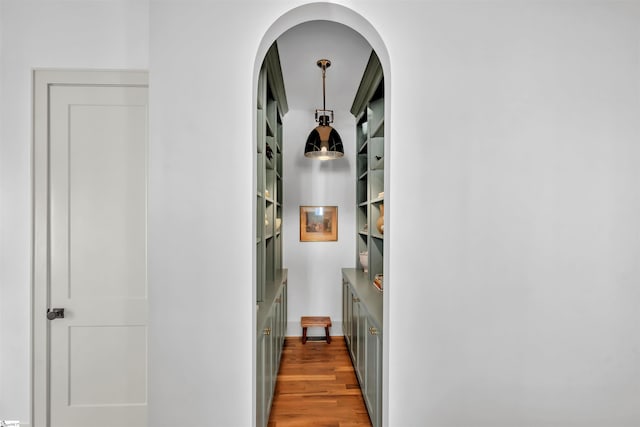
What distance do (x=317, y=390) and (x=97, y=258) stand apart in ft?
6.37

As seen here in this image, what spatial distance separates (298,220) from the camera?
4.09 meters

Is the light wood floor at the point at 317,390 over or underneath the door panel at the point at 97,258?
underneath

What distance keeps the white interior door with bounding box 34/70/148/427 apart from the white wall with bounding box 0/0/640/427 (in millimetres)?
597

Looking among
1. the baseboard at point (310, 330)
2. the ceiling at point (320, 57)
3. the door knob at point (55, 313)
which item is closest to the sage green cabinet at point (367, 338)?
the baseboard at point (310, 330)

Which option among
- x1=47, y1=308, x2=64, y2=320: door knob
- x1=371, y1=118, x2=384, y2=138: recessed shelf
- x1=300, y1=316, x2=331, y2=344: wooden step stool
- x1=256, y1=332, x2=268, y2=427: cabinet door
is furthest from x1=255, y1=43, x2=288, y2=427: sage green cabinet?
x1=47, y1=308, x2=64, y2=320: door knob

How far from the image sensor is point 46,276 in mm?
1897

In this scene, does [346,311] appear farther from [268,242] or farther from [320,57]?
[320,57]

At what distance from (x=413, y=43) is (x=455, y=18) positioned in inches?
8.6

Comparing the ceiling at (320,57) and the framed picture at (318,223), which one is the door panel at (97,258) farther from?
the framed picture at (318,223)

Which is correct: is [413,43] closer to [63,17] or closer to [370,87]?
[370,87]

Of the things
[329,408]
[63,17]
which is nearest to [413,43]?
[63,17]

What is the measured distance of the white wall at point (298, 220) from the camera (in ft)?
13.4

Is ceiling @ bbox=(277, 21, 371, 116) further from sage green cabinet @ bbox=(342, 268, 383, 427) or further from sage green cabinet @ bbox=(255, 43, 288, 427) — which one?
sage green cabinet @ bbox=(342, 268, 383, 427)

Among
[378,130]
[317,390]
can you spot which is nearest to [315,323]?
[317,390]
